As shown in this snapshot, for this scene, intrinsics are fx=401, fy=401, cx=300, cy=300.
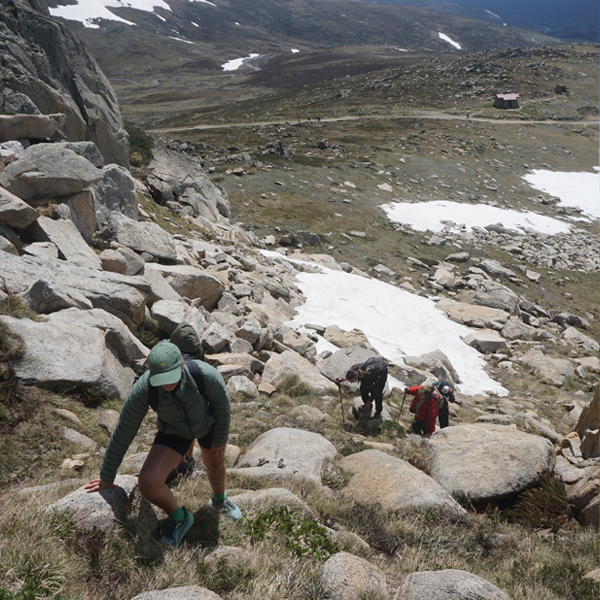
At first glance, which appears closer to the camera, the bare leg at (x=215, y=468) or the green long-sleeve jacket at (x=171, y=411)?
the green long-sleeve jacket at (x=171, y=411)

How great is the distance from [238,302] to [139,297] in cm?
521

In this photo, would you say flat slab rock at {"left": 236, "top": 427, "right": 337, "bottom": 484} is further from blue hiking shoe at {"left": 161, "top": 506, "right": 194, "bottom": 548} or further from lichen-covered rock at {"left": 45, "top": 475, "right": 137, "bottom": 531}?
lichen-covered rock at {"left": 45, "top": 475, "right": 137, "bottom": 531}

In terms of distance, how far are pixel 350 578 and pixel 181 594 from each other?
1490 mm

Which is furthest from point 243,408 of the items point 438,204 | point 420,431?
point 438,204

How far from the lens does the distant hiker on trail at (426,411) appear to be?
952 centimetres

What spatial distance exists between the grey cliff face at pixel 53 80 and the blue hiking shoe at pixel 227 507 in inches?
555

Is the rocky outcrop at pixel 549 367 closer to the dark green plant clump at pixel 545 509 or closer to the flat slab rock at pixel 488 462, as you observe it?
the flat slab rock at pixel 488 462

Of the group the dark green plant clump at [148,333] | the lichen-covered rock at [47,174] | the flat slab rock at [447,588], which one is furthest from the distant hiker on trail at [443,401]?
the lichen-covered rock at [47,174]

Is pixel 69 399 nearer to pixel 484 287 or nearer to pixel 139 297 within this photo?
pixel 139 297

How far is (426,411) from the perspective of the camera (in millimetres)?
9664

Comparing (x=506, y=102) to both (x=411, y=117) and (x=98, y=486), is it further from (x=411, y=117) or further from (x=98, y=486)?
(x=98, y=486)

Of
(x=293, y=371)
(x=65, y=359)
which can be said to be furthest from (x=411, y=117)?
(x=65, y=359)

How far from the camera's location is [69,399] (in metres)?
6.43

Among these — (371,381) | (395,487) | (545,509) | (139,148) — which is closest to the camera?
(395,487)
